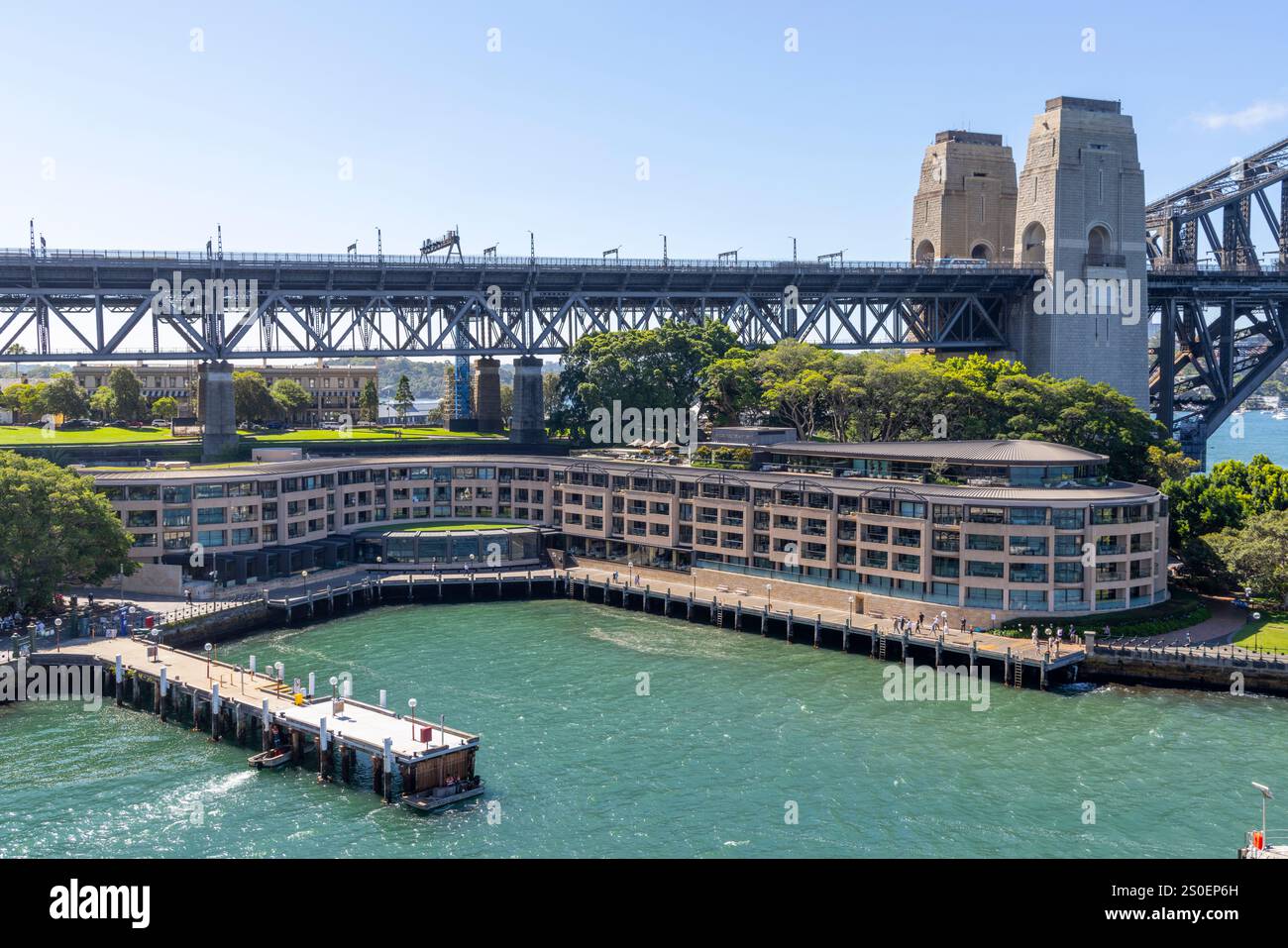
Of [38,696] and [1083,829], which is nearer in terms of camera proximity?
[1083,829]

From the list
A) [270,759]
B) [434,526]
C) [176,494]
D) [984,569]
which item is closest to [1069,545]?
[984,569]

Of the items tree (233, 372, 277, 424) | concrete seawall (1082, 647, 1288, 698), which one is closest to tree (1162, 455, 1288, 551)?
concrete seawall (1082, 647, 1288, 698)

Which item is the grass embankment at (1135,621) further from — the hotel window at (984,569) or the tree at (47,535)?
the tree at (47,535)

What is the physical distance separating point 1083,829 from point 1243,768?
10563mm

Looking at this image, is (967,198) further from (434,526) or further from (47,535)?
(47,535)

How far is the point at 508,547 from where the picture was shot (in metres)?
92.0

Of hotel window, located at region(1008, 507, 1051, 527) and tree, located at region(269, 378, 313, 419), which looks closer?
hotel window, located at region(1008, 507, 1051, 527)

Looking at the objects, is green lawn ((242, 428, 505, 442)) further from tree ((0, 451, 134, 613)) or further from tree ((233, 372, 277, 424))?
tree ((0, 451, 134, 613))

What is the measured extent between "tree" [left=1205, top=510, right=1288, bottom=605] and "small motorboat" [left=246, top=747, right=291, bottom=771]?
54.4 metres

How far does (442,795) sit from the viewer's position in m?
46.1

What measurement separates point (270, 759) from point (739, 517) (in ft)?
132

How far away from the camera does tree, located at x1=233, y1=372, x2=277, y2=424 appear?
143 m

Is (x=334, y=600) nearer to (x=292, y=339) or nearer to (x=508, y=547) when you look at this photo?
(x=508, y=547)

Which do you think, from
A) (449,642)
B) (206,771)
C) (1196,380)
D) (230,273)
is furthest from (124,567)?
(1196,380)
